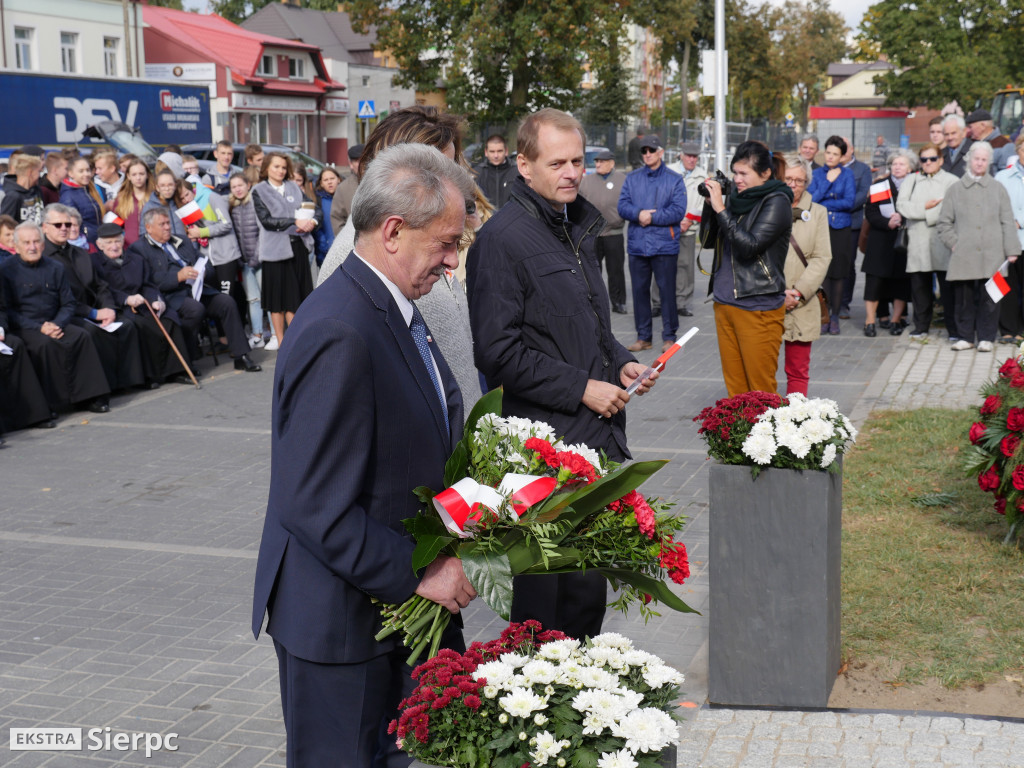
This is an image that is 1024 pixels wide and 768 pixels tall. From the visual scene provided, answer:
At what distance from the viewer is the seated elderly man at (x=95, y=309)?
10781 mm

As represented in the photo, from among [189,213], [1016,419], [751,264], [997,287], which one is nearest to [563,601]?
[1016,419]

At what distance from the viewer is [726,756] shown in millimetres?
4207

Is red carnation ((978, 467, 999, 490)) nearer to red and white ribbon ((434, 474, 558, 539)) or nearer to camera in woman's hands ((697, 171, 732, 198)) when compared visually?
camera in woman's hands ((697, 171, 732, 198))

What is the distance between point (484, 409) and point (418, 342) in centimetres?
24

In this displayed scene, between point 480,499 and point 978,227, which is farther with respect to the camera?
point 978,227

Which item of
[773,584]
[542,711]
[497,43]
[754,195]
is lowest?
[773,584]

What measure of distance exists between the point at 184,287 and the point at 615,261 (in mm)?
5788

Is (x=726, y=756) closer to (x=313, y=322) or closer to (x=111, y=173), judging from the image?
(x=313, y=322)

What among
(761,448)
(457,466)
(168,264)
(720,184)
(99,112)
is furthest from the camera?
(99,112)

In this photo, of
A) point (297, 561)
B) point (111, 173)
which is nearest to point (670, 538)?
point (297, 561)

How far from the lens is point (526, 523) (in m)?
2.64

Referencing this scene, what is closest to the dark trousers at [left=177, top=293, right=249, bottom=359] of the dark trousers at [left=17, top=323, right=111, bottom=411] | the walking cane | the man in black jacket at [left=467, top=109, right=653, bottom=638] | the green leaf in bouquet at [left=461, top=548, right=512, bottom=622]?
the walking cane

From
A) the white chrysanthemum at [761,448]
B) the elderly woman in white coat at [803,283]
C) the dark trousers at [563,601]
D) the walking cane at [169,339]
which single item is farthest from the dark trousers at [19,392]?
the white chrysanthemum at [761,448]

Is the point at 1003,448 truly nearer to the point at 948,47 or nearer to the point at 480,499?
the point at 480,499
